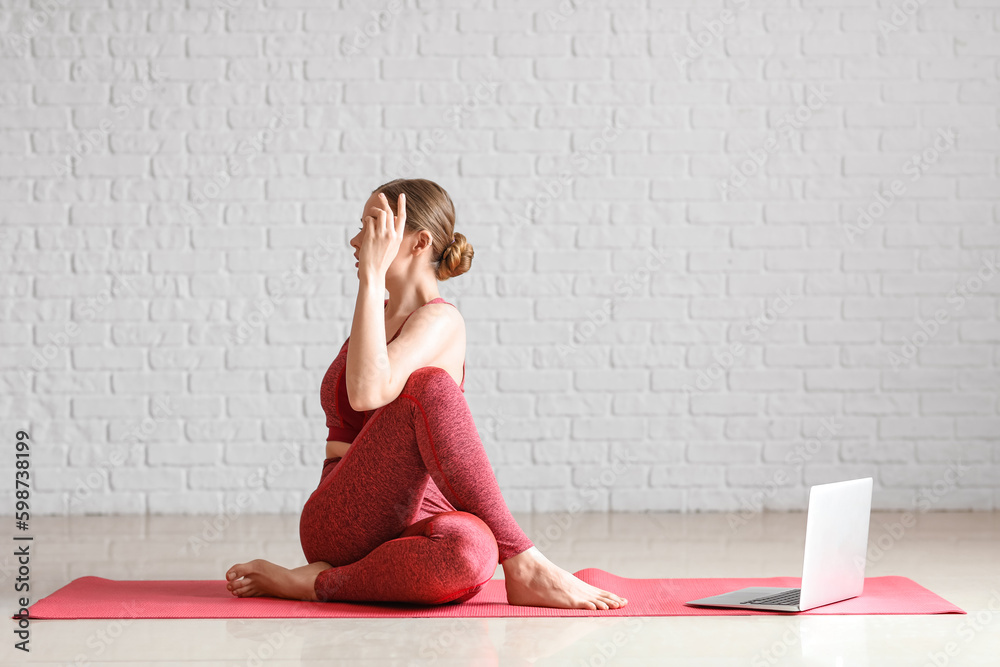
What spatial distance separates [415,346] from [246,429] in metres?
1.68

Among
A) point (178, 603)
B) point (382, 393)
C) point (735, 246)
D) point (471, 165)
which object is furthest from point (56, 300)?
point (735, 246)

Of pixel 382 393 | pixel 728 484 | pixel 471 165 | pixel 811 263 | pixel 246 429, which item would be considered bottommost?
pixel 728 484

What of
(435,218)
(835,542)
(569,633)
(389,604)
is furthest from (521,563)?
(435,218)

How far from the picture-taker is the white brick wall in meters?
3.44

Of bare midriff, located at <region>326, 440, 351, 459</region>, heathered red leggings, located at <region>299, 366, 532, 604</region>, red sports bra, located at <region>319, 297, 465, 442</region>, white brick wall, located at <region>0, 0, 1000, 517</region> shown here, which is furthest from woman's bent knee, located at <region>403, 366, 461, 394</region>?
white brick wall, located at <region>0, 0, 1000, 517</region>

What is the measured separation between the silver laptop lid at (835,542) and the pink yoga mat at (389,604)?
39 millimetres

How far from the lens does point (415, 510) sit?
2.00 meters

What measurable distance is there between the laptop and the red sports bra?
2.56 feet

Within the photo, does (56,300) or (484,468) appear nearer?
(484,468)

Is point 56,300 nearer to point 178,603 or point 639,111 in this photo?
point 178,603

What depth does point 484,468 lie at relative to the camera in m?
1.91

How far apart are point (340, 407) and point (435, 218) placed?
0.47 meters

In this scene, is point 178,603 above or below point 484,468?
below

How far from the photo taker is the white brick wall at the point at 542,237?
11.3 ft
